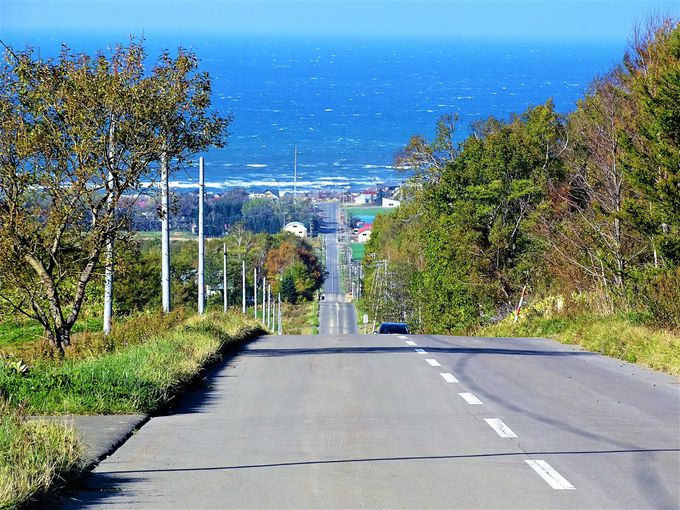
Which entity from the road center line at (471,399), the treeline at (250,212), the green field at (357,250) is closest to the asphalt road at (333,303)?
the green field at (357,250)

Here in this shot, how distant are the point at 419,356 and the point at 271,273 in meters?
104

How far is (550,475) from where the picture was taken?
27.4 feet

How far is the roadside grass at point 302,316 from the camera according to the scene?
305 feet

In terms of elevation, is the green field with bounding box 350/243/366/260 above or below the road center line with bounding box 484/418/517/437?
above

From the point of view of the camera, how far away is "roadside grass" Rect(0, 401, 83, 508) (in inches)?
265

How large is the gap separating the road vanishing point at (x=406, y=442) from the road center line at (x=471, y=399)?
27 millimetres

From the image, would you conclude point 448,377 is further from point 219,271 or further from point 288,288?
point 288,288

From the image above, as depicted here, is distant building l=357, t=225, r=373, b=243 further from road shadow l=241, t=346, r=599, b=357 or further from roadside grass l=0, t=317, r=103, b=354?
road shadow l=241, t=346, r=599, b=357

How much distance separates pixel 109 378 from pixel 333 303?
363ft

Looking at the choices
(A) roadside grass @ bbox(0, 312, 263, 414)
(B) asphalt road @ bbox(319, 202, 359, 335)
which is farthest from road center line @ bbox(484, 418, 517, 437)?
(B) asphalt road @ bbox(319, 202, 359, 335)

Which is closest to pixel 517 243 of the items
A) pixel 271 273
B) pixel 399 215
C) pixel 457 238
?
pixel 457 238

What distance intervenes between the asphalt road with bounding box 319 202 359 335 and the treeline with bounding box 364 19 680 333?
18.2ft

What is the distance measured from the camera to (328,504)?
7352 millimetres

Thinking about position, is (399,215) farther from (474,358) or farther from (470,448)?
(470,448)
